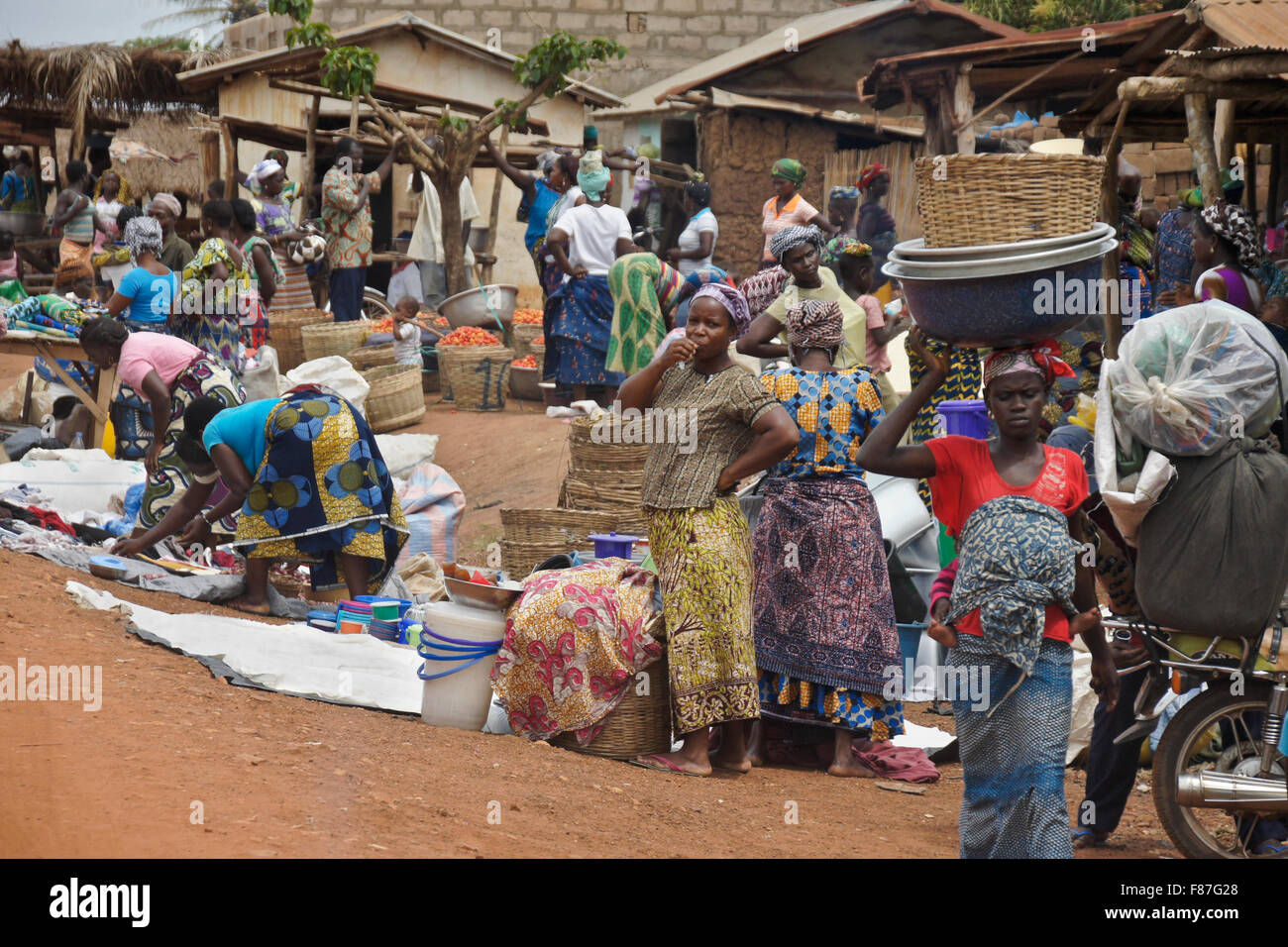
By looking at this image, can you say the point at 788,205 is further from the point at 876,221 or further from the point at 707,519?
the point at 707,519

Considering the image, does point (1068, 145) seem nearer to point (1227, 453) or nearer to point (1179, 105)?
point (1179, 105)

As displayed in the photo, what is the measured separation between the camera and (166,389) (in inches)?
310

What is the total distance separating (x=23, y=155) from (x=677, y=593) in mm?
18594

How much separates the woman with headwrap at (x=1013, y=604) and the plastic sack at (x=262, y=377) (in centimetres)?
700

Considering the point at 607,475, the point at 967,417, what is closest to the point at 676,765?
the point at 967,417

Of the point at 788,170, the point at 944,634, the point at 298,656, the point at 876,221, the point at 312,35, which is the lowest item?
the point at 298,656

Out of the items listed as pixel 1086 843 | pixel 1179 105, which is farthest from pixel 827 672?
pixel 1179 105

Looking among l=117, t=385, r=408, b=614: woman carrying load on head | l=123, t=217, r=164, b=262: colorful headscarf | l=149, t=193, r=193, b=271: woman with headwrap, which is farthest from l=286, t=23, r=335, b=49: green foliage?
l=117, t=385, r=408, b=614: woman carrying load on head

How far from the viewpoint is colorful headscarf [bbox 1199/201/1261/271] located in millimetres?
5969

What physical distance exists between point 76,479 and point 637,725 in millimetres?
5115

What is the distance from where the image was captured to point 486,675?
5.46 meters

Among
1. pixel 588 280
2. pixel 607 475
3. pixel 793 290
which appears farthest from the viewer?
pixel 588 280

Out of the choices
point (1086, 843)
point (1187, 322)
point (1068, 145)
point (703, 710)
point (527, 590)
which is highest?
point (1068, 145)

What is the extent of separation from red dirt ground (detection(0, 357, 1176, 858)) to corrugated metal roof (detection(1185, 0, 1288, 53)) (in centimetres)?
406
